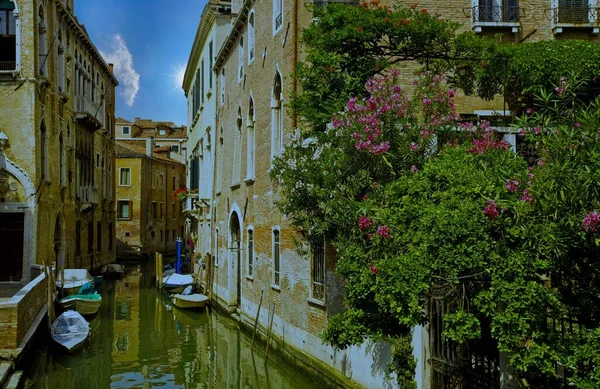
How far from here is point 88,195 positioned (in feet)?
88.8

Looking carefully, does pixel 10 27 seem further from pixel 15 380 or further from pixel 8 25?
pixel 15 380

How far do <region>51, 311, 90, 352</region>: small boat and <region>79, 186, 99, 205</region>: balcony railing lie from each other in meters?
11.7

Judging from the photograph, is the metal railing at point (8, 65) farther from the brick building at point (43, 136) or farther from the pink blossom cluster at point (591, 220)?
the pink blossom cluster at point (591, 220)

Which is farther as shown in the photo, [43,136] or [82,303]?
[43,136]

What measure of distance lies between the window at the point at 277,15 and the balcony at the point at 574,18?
5.20 m

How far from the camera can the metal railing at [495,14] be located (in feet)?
40.2

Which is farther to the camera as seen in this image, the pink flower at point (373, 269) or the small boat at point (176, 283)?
the small boat at point (176, 283)

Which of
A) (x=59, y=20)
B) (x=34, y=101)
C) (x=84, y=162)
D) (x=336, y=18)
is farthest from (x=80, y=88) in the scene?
(x=336, y=18)

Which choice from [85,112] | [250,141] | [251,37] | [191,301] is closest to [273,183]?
[250,141]

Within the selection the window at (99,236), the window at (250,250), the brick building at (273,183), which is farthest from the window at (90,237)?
the window at (250,250)

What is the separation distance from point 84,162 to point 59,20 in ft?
21.9

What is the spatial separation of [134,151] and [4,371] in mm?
34099

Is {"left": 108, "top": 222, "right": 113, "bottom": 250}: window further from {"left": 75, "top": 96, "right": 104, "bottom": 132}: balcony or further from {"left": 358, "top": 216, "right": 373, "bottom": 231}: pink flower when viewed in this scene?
{"left": 358, "top": 216, "right": 373, "bottom": 231}: pink flower

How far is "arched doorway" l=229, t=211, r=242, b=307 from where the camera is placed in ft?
58.9
